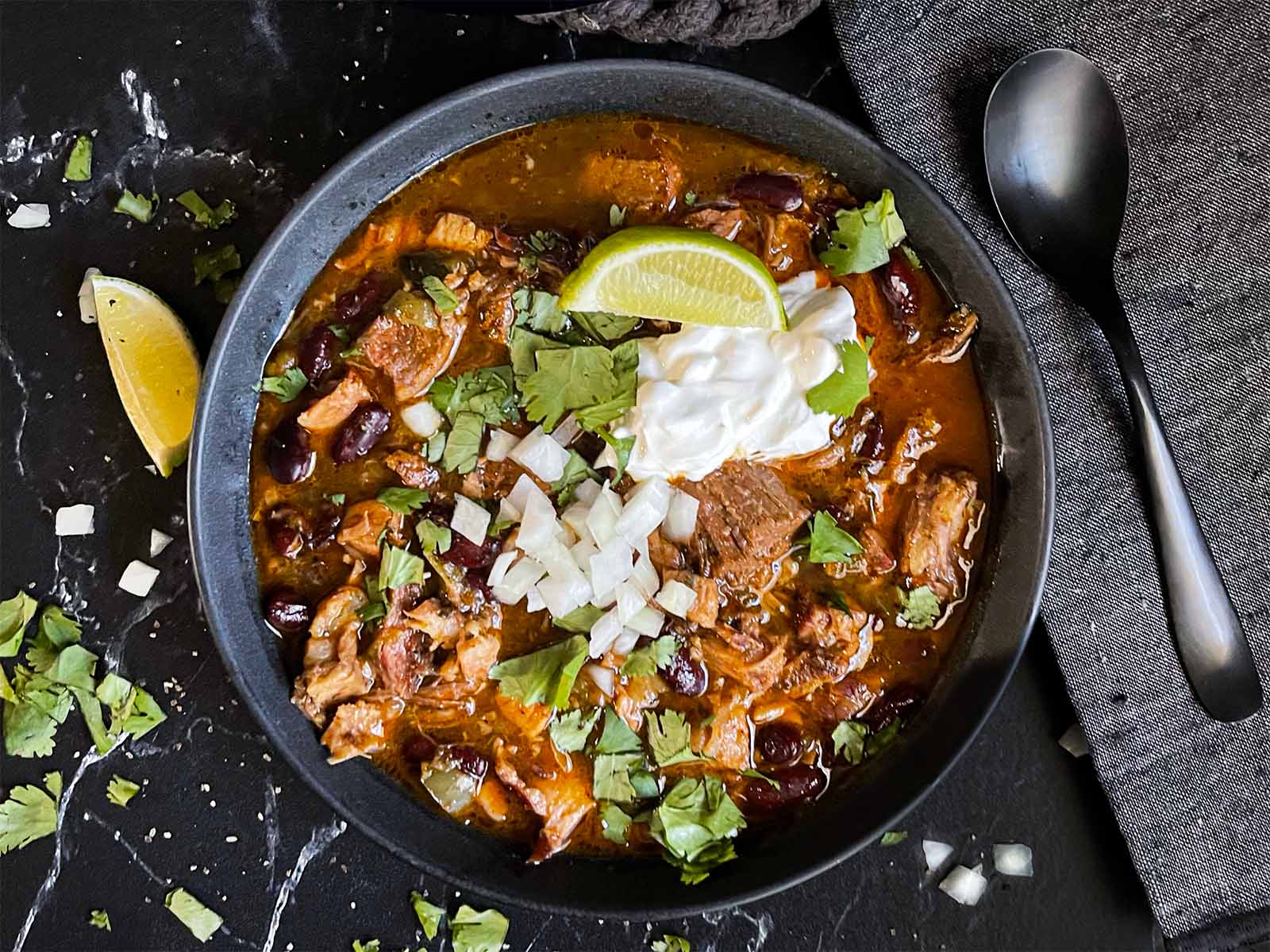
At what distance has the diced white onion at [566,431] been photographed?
2881 millimetres

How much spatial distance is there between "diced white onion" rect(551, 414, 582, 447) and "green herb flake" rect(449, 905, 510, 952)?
5.11ft

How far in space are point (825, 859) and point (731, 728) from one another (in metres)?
0.43

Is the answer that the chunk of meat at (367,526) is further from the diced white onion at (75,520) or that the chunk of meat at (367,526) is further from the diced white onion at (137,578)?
the diced white onion at (75,520)

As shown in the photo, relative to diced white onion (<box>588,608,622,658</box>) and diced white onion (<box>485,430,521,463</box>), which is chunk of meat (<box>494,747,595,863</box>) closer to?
diced white onion (<box>588,608,622,658</box>)

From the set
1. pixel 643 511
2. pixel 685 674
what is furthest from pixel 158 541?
pixel 685 674

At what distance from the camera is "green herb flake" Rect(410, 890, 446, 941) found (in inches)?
128

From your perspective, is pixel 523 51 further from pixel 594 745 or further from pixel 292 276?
pixel 594 745

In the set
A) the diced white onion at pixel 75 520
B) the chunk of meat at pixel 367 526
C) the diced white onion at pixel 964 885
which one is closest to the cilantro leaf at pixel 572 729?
the chunk of meat at pixel 367 526

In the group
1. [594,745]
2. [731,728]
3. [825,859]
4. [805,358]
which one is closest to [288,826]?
[594,745]

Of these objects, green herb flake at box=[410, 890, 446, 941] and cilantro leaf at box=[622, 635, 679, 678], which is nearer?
cilantro leaf at box=[622, 635, 679, 678]

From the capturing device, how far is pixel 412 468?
2.90 meters

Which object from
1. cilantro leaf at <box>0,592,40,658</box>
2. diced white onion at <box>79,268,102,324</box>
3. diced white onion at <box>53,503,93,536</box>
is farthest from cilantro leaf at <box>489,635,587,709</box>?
diced white onion at <box>79,268,102,324</box>

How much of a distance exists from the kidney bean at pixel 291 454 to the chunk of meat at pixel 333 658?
13.9 inches

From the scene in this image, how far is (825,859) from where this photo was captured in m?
2.82
